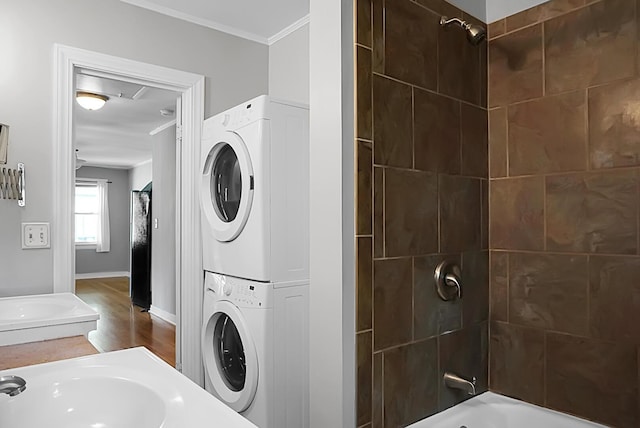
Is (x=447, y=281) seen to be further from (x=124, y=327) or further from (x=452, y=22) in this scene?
(x=124, y=327)

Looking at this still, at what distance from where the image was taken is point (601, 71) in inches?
64.1

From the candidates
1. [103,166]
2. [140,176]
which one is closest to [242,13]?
[140,176]

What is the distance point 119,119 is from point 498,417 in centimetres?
484

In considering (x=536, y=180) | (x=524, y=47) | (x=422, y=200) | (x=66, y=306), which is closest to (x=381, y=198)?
(x=422, y=200)

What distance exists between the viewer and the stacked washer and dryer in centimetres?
207

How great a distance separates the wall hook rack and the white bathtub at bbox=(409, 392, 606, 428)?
2.02m

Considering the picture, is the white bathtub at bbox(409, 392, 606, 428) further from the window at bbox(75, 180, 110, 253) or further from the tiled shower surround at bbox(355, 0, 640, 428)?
the window at bbox(75, 180, 110, 253)

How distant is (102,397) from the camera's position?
0.88 meters

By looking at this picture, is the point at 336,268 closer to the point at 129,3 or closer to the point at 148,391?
the point at 148,391

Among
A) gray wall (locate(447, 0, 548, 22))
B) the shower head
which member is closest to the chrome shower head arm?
the shower head

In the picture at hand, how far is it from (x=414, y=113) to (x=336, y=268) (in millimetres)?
682

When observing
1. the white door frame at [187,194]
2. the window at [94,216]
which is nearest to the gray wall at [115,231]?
the window at [94,216]

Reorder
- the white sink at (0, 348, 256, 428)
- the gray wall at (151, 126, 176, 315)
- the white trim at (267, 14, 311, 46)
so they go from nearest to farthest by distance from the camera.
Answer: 1. the white sink at (0, 348, 256, 428)
2. the white trim at (267, 14, 311, 46)
3. the gray wall at (151, 126, 176, 315)

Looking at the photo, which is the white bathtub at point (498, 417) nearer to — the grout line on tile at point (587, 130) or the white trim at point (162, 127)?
the grout line on tile at point (587, 130)
